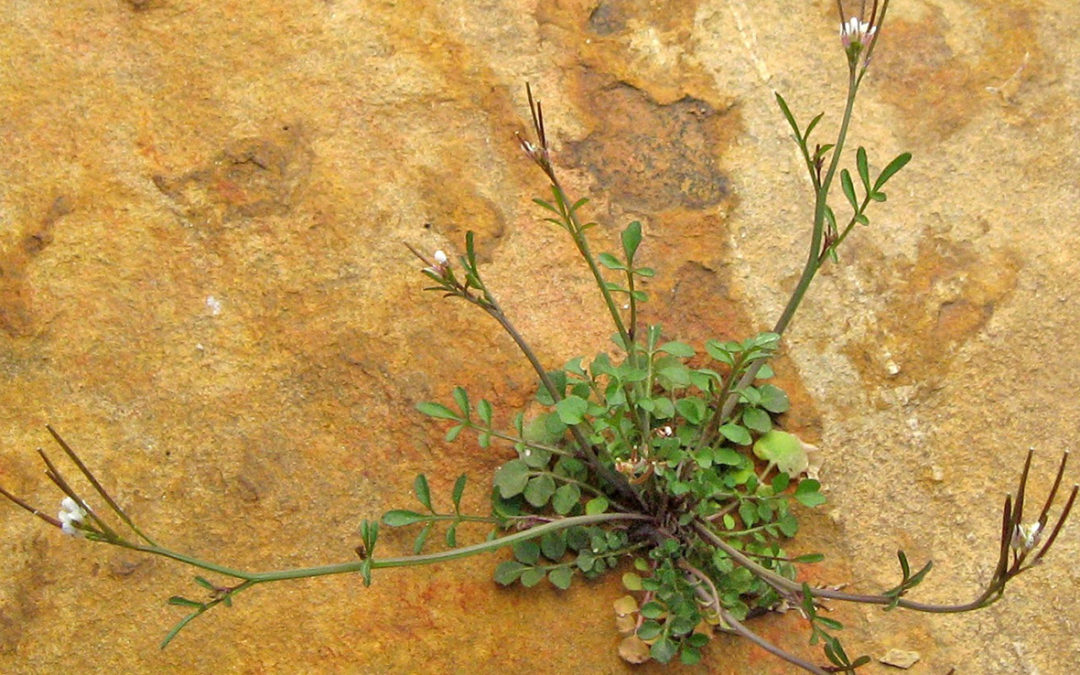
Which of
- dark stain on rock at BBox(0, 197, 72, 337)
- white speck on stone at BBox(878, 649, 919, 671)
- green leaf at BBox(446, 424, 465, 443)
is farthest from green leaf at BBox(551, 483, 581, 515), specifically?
dark stain on rock at BBox(0, 197, 72, 337)

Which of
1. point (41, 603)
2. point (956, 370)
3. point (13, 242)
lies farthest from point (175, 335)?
point (956, 370)

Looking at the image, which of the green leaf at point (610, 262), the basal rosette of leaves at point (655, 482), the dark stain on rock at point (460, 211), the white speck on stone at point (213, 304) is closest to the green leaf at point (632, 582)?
the basal rosette of leaves at point (655, 482)

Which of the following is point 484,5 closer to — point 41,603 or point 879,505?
point 879,505

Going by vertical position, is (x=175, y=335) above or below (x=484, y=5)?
below

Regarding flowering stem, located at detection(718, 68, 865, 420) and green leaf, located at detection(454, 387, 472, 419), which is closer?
flowering stem, located at detection(718, 68, 865, 420)

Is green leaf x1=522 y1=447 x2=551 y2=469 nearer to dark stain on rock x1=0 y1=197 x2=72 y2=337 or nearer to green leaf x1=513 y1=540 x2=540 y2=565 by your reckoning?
green leaf x1=513 y1=540 x2=540 y2=565

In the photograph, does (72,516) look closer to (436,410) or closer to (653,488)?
(436,410)

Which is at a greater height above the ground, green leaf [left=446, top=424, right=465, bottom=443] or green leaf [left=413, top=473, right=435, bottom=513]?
green leaf [left=446, top=424, right=465, bottom=443]
